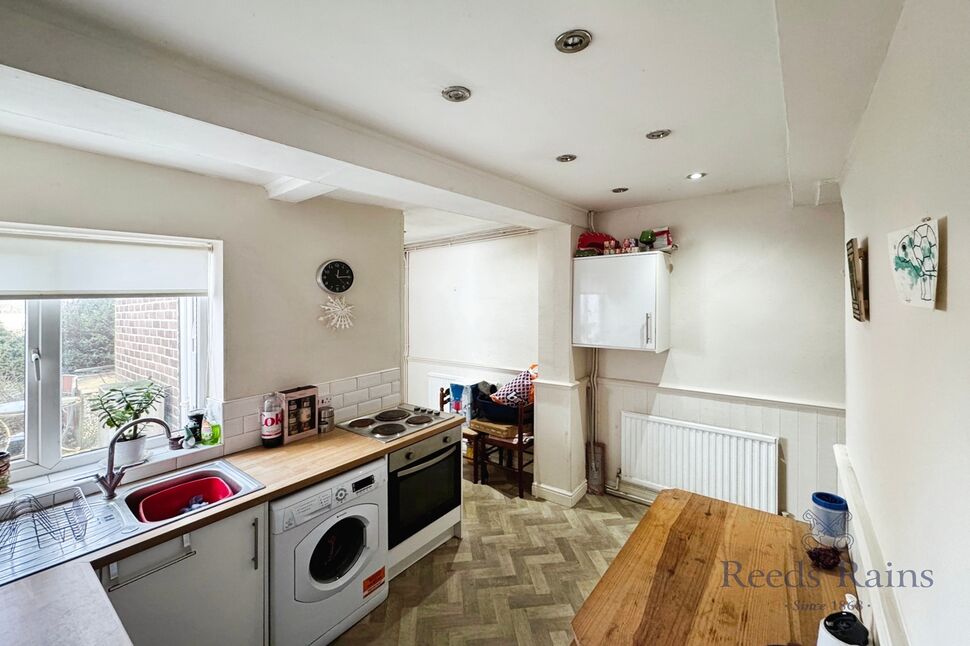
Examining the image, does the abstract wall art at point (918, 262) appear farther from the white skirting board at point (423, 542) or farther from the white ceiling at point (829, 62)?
the white skirting board at point (423, 542)

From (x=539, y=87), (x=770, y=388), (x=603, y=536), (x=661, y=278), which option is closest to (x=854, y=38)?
(x=539, y=87)

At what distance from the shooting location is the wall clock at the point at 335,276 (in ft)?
8.70

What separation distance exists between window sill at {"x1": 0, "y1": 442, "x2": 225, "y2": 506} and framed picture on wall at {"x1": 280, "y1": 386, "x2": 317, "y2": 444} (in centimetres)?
33

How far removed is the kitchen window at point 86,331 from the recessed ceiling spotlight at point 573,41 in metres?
2.02

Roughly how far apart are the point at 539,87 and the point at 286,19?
76 centimetres

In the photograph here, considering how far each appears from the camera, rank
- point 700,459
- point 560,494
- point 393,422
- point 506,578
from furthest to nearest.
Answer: point 560,494
point 700,459
point 393,422
point 506,578

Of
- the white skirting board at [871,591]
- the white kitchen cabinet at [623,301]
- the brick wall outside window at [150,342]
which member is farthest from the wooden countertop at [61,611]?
the white kitchen cabinet at [623,301]

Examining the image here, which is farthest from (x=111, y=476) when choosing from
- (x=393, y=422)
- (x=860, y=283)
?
(x=860, y=283)

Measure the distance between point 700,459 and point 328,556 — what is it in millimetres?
2451

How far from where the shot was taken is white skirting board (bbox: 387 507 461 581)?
7.84 feet

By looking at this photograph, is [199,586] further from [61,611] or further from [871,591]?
[871,591]

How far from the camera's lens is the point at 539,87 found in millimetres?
1386

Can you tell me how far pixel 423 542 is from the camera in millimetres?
2555

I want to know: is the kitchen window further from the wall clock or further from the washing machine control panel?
the washing machine control panel
